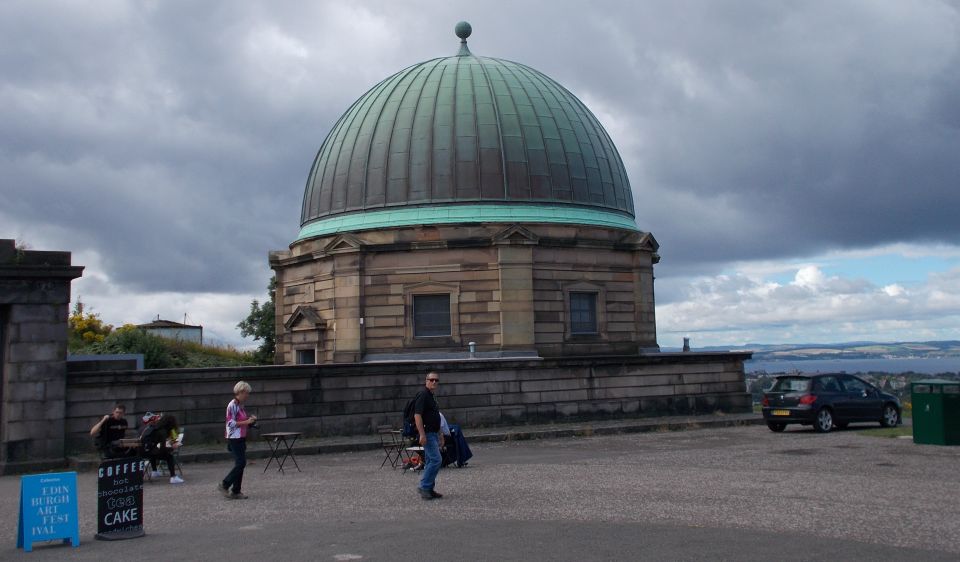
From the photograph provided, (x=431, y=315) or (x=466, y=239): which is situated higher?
(x=466, y=239)

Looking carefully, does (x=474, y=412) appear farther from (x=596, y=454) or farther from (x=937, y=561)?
(x=937, y=561)

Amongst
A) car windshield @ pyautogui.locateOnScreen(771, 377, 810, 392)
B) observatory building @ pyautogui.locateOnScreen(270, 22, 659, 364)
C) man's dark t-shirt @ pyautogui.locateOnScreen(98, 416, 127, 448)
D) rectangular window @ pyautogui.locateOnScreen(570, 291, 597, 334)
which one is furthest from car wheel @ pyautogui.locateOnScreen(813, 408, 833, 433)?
man's dark t-shirt @ pyautogui.locateOnScreen(98, 416, 127, 448)

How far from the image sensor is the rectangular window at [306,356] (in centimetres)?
3375

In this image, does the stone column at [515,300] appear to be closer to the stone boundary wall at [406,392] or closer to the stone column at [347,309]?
the stone boundary wall at [406,392]

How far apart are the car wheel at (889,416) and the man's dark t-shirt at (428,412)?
54.6ft

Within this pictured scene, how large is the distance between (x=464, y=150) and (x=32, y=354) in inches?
695

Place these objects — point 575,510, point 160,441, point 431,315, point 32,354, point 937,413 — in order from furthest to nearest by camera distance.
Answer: point 431,315, point 937,413, point 32,354, point 160,441, point 575,510

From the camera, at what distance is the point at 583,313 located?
3272cm

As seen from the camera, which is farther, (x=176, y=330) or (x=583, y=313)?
(x=176, y=330)

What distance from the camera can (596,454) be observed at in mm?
19359

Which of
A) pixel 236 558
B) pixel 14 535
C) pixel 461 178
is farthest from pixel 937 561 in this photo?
pixel 461 178

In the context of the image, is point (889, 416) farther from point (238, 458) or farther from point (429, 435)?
point (238, 458)

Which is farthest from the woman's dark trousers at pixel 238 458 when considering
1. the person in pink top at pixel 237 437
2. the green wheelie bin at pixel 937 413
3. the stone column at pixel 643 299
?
the stone column at pixel 643 299

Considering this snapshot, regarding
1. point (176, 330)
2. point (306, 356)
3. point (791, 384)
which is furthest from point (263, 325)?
point (791, 384)
